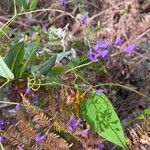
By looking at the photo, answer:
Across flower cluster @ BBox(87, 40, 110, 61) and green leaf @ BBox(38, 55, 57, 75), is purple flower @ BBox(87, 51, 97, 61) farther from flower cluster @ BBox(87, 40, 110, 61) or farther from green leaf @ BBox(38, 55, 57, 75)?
green leaf @ BBox(38, 55, 57, 75)

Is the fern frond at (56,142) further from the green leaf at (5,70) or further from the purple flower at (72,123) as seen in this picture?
the green leaf at (5,70)

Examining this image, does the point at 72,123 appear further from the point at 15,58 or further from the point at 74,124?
the point at 15,58

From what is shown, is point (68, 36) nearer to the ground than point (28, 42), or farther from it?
nearer to the ground

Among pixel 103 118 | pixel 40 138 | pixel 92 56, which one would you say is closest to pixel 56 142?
pixel 40 138

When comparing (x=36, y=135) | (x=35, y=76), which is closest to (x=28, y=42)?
(x=35, y=76)

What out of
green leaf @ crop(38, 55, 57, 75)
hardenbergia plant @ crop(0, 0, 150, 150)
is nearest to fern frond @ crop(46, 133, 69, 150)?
hardenbergia plant @ crop(0, 0, 150, 150)

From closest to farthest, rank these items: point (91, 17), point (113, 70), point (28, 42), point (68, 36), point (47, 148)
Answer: point (47, 148) < point (28, 42) < point (113, 70) < point (68, 36) < point (91, 17)

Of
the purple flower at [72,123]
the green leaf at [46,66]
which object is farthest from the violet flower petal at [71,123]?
the green leaf at [46,66]

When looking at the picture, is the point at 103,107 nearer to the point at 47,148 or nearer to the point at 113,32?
the point at 47,148
